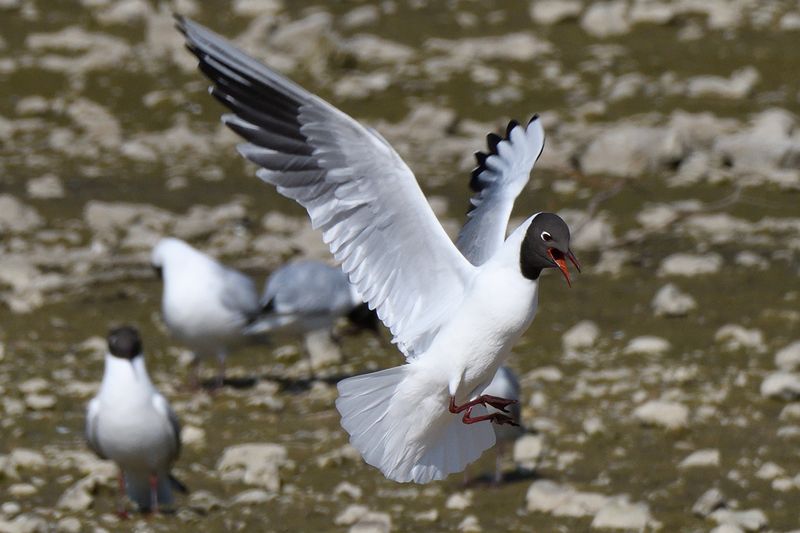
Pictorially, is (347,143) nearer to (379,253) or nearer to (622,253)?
(379,253)

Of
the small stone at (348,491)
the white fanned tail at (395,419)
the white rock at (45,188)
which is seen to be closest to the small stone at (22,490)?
the small stone at (348,491)

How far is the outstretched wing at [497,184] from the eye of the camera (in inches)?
220

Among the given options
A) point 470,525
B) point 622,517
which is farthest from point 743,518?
point 470,525

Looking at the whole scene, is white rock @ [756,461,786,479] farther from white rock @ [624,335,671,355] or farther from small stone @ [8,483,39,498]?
small stone @ [8,483,39,498]

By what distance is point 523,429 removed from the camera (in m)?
7.00

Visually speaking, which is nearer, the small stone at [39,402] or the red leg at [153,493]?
the red leg at [153,493]

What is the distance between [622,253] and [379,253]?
13.5ft

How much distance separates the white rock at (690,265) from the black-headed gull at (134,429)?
328cm

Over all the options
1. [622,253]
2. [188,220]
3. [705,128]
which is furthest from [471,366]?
[705,128]

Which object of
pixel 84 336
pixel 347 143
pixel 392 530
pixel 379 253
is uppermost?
pixel 347 143

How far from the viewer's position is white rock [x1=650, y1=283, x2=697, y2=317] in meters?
8.26

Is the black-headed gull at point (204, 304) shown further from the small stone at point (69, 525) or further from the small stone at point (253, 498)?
the small stone at point (69, 525)

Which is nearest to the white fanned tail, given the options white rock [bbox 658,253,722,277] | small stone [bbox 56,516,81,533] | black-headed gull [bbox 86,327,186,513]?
small stone [bbox 56,516,81,533]

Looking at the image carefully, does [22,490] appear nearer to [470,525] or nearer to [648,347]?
[470,525]
